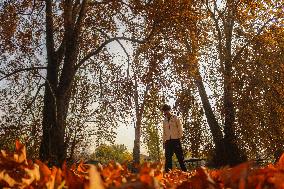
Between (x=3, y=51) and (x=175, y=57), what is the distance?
7.69 m

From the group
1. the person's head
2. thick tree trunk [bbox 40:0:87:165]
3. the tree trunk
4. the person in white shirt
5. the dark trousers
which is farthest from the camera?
the tree trunk

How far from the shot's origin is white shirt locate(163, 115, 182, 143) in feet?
37.1

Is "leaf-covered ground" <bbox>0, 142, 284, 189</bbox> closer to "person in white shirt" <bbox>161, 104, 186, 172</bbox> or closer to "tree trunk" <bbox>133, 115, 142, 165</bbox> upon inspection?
"person in white shirt" <bbox>161, 104, 186, 172</bbox>

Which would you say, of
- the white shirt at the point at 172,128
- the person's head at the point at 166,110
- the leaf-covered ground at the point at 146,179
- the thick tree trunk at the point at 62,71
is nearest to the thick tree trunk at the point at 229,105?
the thick tree trunk at the point at 62,71

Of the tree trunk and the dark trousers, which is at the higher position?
the tree trunk

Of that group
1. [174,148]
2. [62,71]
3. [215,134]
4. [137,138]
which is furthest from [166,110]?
[137,138]

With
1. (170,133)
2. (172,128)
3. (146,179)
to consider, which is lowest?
(146,179)

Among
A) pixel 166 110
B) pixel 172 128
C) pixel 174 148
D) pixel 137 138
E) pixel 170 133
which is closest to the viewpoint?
pixel 166 110

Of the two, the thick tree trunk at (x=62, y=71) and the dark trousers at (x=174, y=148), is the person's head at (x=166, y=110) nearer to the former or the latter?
the dark trousers at (x=174, y=148)

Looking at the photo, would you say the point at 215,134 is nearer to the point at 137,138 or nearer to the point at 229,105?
the point at 229,105

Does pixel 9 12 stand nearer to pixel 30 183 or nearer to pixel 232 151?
pixel 232 151

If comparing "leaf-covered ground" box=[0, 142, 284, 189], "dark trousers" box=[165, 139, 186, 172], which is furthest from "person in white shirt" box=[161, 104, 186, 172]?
"leaf-covered ground" box=[0, 142, 284, 189]

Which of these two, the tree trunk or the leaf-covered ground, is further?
the tree trunk

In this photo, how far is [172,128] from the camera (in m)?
11.4
